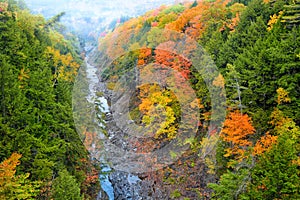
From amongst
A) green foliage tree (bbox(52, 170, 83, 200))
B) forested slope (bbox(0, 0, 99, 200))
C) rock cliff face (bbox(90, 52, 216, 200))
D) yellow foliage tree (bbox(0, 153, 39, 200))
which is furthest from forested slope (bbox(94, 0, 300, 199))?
yellow foliage tree (bbox(0, 153, 39, 200))

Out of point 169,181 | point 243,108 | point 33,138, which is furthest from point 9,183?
point 243,108

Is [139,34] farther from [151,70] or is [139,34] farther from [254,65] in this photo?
[254,65]

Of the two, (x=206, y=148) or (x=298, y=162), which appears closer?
(x=298, y=162)

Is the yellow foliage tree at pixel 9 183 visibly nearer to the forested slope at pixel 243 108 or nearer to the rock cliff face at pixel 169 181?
the forested slope at pixel 243 108

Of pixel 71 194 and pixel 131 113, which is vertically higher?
pixel 71 194

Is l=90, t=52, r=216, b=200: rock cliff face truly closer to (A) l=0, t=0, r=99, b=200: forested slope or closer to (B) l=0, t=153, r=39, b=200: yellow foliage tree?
(A) l=0, t=0, r=99, b=200: forested slope

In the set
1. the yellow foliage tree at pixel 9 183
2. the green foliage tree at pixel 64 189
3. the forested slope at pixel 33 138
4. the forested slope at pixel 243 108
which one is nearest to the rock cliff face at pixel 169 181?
the forested slope at pixel 243 108

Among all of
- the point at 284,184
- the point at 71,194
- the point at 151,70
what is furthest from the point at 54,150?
the point at 151,70
